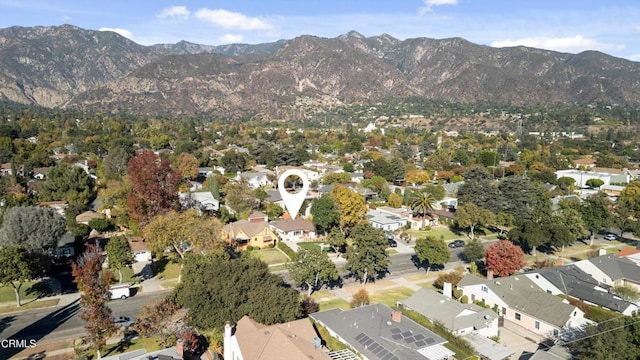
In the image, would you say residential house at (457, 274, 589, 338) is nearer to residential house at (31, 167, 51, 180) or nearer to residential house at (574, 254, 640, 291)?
residential house at (574, 254, 640, 291)

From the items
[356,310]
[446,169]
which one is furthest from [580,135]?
[356,310]

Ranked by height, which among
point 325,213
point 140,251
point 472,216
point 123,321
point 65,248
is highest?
point 325,213

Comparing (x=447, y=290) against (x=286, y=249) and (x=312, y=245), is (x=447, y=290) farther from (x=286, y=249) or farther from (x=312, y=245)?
(x=286, y=249)

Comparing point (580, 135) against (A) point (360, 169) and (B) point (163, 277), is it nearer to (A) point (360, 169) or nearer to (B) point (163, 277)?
(A) point (360, 169)

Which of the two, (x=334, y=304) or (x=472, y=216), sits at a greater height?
(x=472, y=216)

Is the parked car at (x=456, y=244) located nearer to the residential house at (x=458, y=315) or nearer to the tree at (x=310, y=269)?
the residential house at (x=458, y=315)

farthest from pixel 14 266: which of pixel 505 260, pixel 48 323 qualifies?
pixel 505 260

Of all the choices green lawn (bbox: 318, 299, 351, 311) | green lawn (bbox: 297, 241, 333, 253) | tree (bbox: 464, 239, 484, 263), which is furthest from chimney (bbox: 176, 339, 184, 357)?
tree (bbox: 464, 239, 484, 263)
